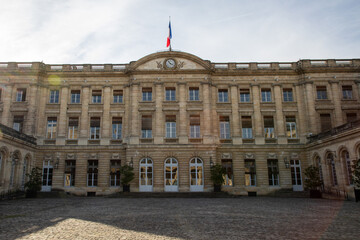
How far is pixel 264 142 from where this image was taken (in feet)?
84.6

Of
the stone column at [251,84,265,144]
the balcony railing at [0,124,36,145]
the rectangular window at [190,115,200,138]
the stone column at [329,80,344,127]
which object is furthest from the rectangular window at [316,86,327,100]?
the balcony railing at [0,124,36,145]

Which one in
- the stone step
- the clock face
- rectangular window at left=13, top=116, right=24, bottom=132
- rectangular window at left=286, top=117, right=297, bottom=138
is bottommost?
the stone step

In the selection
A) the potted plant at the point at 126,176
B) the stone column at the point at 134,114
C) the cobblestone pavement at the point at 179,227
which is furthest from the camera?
the stone column at the point at 134,114

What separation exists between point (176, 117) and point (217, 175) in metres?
6.15

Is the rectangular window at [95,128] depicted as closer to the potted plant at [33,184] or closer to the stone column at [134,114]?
the stone column at [134,114]

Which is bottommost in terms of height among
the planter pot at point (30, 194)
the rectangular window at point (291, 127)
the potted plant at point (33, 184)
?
the planter pot at point (30, 194)

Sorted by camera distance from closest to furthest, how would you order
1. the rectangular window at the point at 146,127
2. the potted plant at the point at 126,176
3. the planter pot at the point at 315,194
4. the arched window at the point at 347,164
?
the arched window at the point at 347,164 < the planter pot at the point at 315,194 < the potted plant at the point at 126,176 < the rectangular window at the point at 146,127

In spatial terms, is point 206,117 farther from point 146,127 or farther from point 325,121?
point 325,121

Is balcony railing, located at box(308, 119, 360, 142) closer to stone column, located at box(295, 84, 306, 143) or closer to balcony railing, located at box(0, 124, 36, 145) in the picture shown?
stone column, located at box(295, 84, 306, 143)

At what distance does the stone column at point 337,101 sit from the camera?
2566cm

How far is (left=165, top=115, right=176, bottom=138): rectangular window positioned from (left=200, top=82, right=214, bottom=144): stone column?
243 cm

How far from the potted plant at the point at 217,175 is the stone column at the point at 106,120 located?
31.0 ft

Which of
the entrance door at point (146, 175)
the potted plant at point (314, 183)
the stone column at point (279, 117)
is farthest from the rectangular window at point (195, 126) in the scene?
the potted plant at point (314, 183)

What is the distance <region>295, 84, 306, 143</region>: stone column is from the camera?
25923 millimetres
